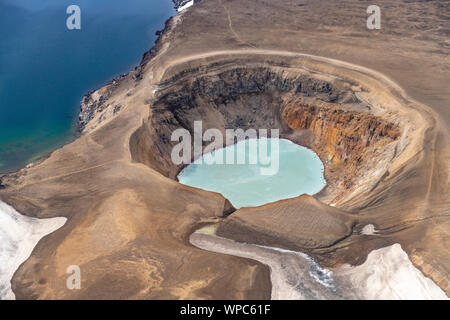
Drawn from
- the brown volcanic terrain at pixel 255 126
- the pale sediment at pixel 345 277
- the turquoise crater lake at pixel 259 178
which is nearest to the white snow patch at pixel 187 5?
the brown volcanic terrain at pixel 255 126

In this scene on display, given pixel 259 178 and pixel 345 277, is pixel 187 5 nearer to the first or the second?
pixel 259 178

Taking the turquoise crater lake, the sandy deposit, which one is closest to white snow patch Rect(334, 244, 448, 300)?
the turquoise crater lake

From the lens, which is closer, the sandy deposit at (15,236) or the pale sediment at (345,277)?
the pale sediment at (345,277)

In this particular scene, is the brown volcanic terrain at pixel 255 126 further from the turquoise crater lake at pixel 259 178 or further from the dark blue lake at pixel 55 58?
the dark blue lake at pixel 55 58

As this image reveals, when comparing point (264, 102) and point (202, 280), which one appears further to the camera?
point (264, 102)

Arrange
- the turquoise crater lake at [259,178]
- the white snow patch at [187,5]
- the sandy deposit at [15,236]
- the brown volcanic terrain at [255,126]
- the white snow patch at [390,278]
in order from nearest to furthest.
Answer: the white snow patch at [390,278]
the brown volcanic terrain at [255,126]
the sandy deposit at [15,236]
the turquoise crater lake at [259,178]
the white snow patch at [187,5]

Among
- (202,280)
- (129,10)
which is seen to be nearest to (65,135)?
(202,280)

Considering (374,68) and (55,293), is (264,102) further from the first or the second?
(55,293)
